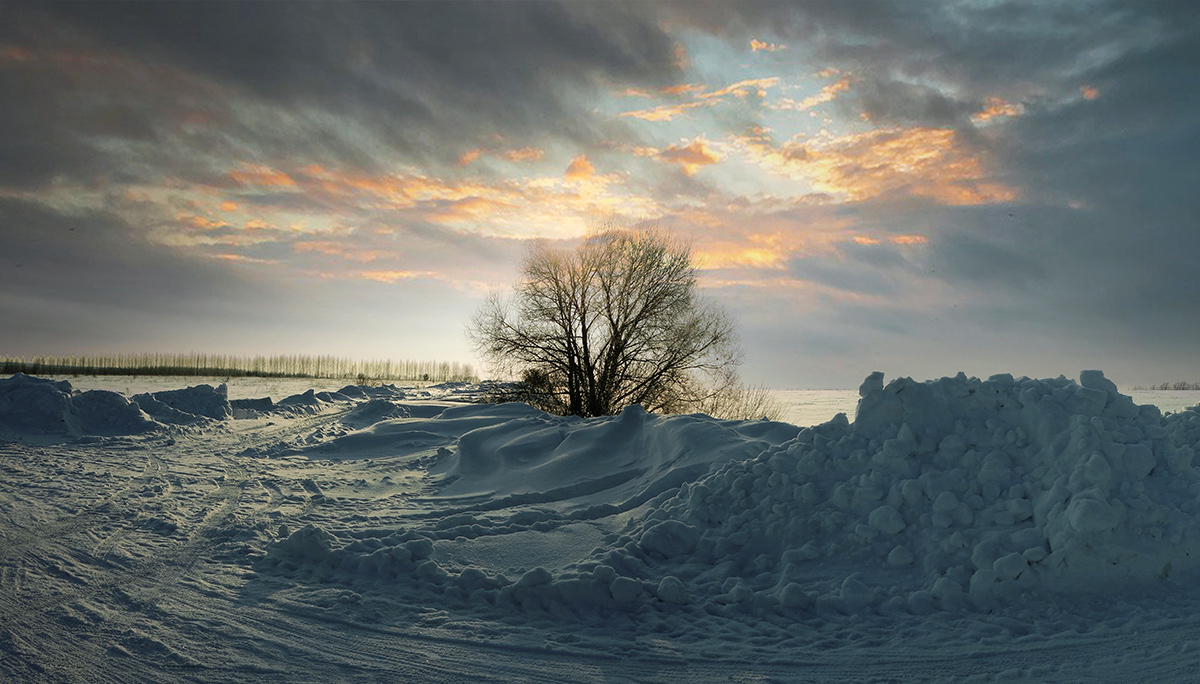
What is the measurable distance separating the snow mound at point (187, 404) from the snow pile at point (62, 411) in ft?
→ 2.21

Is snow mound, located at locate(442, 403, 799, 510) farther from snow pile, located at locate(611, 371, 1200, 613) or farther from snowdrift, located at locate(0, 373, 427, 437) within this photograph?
snowdrift, located at locate(0, 373, 427, 437)

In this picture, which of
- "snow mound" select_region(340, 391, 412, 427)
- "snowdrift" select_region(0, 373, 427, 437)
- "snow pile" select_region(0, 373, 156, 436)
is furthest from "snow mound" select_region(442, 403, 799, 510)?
"snow pile" select_region(0, 373, 156, 436)

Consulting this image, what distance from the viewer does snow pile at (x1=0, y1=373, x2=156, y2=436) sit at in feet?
38.8

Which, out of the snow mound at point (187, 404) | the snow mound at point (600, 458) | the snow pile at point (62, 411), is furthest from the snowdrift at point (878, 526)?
the snow mound at point (187, 404)

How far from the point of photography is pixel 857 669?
3.33 m

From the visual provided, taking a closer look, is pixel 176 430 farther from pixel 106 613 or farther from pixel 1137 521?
pixel 1137 521

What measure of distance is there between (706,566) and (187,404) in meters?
14.1

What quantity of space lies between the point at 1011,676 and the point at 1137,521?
1.91 m

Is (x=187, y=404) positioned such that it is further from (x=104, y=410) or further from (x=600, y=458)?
(x=600, y=458)

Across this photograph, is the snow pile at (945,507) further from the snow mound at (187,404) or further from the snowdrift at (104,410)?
the snow mound at (187,404)

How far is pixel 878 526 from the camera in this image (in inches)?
184

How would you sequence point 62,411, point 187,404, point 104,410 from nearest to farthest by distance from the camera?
point 62,411
point 104,410
point 187,404

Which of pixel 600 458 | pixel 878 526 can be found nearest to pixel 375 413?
pixel 600 458

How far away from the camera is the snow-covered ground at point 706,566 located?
3.40 metres
